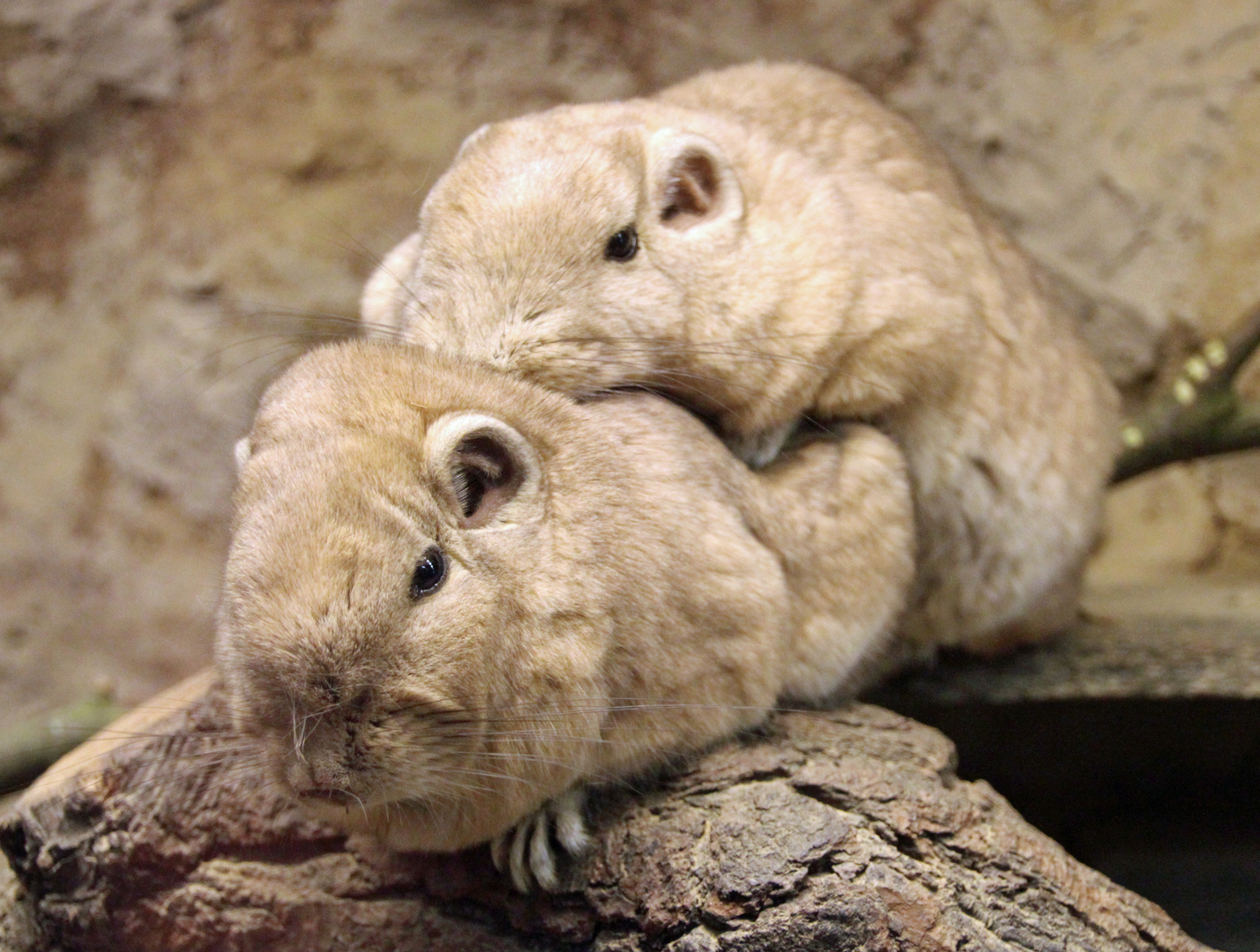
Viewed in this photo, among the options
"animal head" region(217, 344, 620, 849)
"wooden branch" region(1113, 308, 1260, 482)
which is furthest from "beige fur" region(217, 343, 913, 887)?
"wooden branch" region(1113, 308, 1260, 482)

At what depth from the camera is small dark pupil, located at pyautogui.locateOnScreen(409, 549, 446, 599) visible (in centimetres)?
250

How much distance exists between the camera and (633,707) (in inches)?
116

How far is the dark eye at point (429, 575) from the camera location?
8.19 ft

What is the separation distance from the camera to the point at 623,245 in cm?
340

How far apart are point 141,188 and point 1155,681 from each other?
4811 mm

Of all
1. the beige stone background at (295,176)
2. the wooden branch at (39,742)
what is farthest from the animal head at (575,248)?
the beige stone background at (295,176)

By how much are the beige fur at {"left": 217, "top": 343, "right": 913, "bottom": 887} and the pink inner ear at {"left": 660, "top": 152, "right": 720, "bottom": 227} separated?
24.2 inches

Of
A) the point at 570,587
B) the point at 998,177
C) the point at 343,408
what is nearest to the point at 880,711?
the point at 570,587

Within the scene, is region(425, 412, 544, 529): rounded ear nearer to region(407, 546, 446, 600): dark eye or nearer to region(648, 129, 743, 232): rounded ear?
region(407, 546, 446, 600): dark eye

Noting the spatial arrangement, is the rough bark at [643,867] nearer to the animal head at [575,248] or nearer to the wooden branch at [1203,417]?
the animal head at [575,248]

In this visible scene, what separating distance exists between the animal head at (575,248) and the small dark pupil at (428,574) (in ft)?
2.35

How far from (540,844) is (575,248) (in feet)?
4.83

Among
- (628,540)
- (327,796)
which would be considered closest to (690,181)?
(628,540)

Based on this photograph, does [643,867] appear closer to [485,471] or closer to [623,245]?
[485,471]
